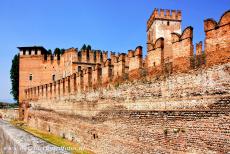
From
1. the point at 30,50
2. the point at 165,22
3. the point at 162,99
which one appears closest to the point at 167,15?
the point at 165,22

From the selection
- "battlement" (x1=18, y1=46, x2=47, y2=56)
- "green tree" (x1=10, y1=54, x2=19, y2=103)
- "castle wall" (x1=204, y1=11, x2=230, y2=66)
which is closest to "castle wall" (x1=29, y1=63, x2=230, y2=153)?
"castle wall" (x1=204, y1=11, x2=230, y2=66)

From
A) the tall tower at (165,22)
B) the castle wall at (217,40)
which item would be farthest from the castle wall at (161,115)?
the tall tower at (165,22)

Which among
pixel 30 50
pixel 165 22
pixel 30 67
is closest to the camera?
pixel 30 67

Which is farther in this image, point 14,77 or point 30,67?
point 14,77

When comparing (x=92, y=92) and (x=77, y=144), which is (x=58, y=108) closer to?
(x=77, y=144)

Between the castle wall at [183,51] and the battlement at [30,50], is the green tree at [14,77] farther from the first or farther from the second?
the castle wall at [183,51]

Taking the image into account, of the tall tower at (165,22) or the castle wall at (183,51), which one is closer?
the castle wall at (183,51)

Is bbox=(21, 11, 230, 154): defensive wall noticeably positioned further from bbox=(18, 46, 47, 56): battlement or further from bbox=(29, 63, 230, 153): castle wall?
bbox=(18, 46, 47, 56): battlement

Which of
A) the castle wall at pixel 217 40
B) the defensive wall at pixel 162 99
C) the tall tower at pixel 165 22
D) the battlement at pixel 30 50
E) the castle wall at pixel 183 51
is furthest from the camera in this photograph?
the tall tower at pixel 165 22

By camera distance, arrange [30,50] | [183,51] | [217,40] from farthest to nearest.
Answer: [30,50] < [183,51] < [217,40]

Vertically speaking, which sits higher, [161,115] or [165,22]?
[165,22]

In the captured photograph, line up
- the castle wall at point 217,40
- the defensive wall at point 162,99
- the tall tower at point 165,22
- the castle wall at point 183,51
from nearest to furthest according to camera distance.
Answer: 1. the castle wall at point 217,40
2. the defensive wall at point 162,99
3. the castle wall at point 183,51
4. the tall tower at point 165,22

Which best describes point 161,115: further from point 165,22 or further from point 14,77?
point 14,77

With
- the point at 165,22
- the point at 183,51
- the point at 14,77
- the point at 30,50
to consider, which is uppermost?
the point at 165,22
